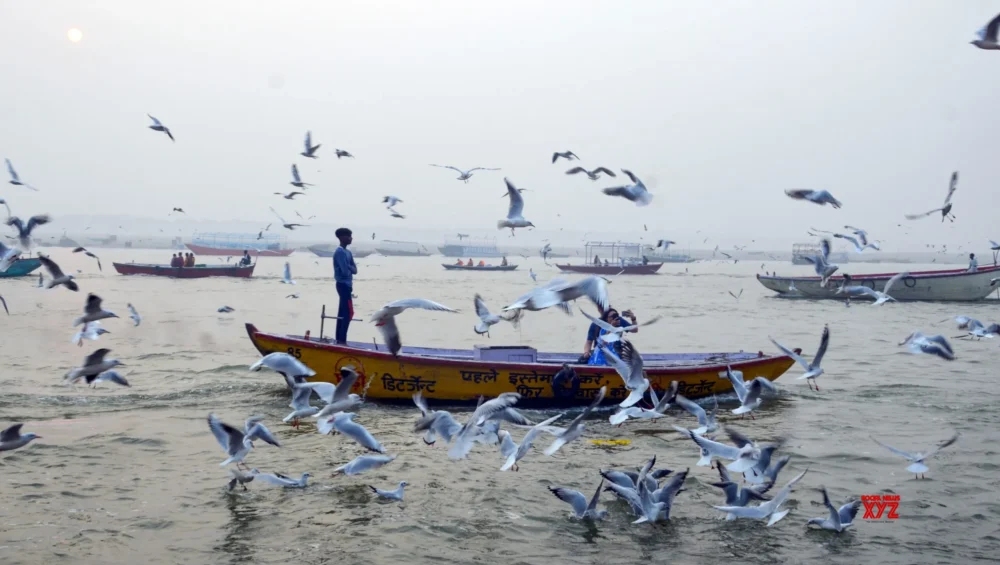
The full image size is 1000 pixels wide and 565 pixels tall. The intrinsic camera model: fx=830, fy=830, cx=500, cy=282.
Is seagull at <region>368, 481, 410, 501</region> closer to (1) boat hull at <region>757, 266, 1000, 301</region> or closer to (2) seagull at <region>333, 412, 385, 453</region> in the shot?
(2) seagull at <region>333, 412, 385, 453</region>

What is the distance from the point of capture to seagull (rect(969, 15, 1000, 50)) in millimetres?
6855

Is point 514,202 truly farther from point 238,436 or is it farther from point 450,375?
point 238,436

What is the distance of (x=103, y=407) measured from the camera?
44.8ft

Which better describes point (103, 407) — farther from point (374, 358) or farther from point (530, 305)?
point (530, 305)

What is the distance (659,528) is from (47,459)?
761cm

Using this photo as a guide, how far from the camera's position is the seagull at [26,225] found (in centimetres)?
1293

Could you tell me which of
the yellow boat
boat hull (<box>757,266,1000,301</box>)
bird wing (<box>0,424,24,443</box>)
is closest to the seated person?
the yellow boat

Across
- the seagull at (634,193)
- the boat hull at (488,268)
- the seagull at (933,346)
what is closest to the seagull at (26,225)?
the seagull at (634,193)

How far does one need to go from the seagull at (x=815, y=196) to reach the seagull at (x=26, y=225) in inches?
439

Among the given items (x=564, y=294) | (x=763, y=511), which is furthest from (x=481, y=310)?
(x=763, y=511)

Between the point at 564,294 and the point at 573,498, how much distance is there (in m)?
2.20

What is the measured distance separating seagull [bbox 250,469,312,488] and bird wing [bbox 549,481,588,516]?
2.94m

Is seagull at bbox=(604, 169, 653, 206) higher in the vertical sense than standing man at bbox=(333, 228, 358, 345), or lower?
higher

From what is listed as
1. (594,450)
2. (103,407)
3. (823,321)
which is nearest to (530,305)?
(594,450)
